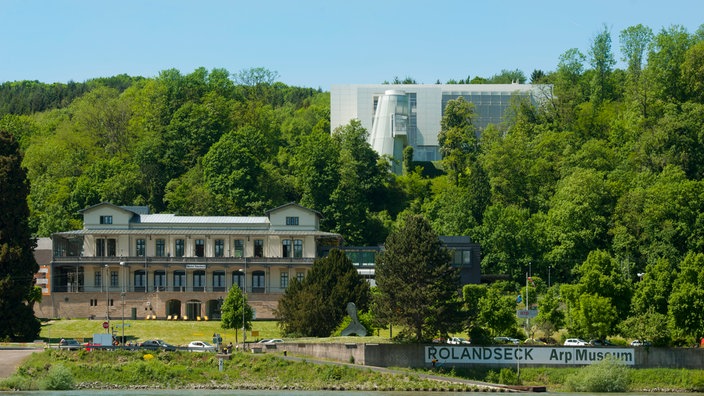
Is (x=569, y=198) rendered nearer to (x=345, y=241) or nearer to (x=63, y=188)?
(x=345, y=241)

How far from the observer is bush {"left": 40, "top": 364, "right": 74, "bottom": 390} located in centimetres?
9975

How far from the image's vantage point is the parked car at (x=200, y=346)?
110m

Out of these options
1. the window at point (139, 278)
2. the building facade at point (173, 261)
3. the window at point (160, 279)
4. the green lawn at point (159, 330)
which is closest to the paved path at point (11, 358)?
the green lawn at point (159, 330)

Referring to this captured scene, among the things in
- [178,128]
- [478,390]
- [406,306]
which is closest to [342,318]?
[406,306]

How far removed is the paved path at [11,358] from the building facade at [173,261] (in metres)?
28.8

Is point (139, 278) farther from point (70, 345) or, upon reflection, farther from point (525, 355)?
point (525, 355)

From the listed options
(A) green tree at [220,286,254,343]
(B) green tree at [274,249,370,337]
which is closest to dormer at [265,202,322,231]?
(A) green tree at [220,286,254,343]

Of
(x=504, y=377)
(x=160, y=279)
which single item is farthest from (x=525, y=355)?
(x=160, y=279)

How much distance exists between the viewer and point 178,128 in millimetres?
181125

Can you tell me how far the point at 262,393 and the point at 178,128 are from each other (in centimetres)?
8767

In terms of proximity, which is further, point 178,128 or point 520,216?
point 178,128

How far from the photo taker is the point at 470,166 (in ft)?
560

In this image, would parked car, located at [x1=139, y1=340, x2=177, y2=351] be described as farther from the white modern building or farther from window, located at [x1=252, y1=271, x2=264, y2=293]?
the white modern building

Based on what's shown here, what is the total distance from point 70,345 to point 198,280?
113 ft
